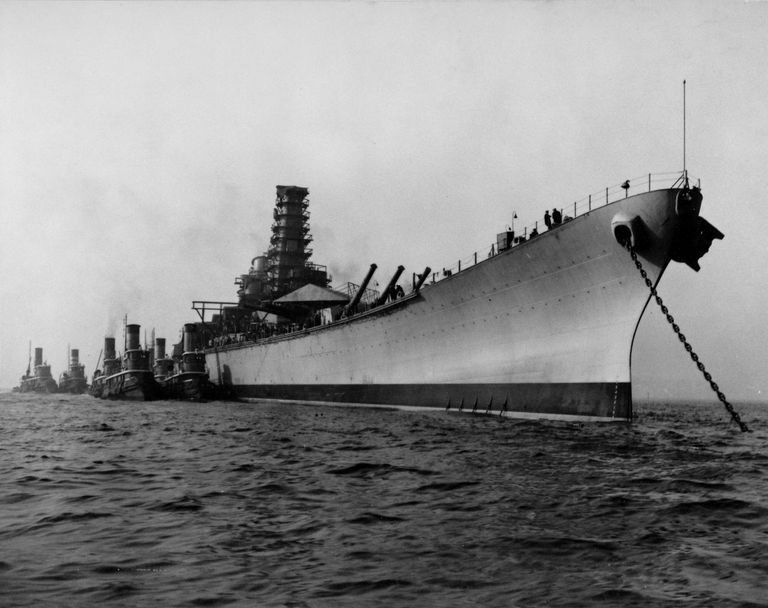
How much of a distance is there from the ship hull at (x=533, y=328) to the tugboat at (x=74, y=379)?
73705 millimetres

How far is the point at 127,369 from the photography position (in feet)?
148

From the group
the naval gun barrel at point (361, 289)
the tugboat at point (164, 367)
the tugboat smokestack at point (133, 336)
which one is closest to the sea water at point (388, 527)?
the naval gun barrel at point (361, 289)

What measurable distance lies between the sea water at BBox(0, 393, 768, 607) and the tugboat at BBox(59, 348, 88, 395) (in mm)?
84355

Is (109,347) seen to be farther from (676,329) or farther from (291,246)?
(676,329)

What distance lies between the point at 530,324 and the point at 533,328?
151mm

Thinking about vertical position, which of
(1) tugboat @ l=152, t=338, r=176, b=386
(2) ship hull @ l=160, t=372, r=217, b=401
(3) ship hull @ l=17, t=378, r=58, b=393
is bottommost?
(3) ship hull @ l=17, t=378, r=58, b=393

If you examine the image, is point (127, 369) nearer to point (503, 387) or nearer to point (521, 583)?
point (503, 387)

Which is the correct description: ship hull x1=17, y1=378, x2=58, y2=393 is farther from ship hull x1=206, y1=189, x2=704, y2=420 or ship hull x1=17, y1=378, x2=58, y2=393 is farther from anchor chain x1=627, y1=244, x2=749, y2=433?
anchor chain x1=627, y1=244, x2=749, y2=433

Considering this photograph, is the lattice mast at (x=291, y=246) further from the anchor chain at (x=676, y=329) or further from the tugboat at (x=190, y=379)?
the anchor chain at (x=676, y=329)

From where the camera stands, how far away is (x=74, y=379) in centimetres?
8862

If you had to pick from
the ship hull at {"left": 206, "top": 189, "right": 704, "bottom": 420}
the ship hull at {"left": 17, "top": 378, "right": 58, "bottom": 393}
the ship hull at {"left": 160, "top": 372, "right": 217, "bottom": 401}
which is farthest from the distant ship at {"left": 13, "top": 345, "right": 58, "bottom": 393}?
the ship hull at {"left": 206, "top": 189, "right": 704, "bottom": 420}

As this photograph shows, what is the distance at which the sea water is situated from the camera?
4395 mm

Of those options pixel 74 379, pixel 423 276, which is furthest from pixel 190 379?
pixel 74 379

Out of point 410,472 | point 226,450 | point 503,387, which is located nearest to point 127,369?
point 503,387
